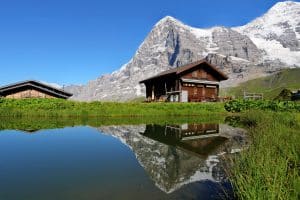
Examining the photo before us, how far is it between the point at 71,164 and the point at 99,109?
25031mm

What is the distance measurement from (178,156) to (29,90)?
38.4m

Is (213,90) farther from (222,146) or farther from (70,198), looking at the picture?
(70,198)

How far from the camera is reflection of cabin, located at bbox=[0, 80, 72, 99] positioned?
144ft

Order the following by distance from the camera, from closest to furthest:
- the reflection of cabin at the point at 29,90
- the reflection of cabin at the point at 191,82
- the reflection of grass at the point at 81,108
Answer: the reflection of grass at the point at 81,108 → the reflection of cabin at the point at 29,90 → the reflection of cabin at the point at 191,82

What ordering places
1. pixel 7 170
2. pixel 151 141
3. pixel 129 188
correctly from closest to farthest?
pixel 129 188 → pixel 7 170 → pixel 151 141

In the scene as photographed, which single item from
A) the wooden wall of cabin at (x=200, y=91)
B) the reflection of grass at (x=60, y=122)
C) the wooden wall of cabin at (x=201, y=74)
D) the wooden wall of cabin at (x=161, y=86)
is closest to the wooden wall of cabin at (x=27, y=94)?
the reflection of grass at (x=60, y=122)

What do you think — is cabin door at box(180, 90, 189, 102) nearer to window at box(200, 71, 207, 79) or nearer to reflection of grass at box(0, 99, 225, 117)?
window at box(200, 71, 207, 79)

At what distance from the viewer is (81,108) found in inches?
1401

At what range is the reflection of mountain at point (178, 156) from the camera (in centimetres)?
924

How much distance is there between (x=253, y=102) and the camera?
3975 cm

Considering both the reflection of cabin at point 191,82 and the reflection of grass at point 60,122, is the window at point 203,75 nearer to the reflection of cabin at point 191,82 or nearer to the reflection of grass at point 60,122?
the reflection of cabin at point 191,82

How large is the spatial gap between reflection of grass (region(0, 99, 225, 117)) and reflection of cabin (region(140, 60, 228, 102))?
6.91 meters

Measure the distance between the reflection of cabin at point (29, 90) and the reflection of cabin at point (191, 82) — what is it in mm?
16699

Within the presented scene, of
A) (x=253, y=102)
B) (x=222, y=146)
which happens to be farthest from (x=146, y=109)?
(x=222, y=146)
